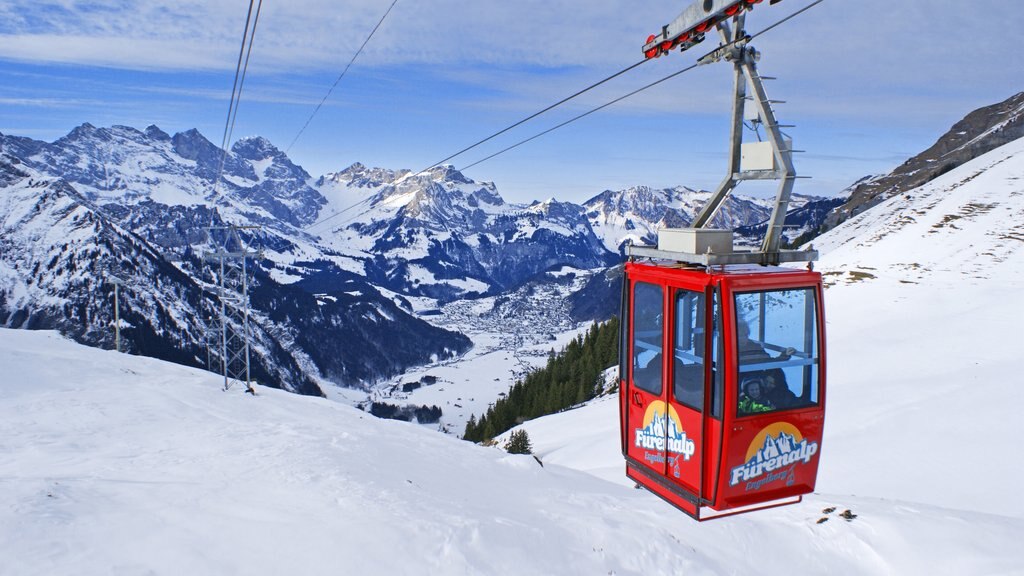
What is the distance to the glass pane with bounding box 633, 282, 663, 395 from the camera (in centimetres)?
924

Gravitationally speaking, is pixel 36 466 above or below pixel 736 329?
below

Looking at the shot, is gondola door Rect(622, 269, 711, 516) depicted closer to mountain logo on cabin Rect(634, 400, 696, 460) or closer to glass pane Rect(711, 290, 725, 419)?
mountain logo on cabin Rect(634, 400, 696, 460)

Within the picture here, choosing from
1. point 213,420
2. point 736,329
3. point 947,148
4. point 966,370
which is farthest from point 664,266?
point 947,148

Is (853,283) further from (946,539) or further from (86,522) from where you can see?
(86,522)

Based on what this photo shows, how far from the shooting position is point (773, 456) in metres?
8.70

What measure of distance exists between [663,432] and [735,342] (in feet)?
7.19

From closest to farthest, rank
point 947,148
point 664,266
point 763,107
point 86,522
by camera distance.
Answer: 1. point 763,107
2. point 664,266
3. point 86,522
4. point 947,148

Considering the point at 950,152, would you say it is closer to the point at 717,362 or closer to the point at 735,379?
the point at 735,379

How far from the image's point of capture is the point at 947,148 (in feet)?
573

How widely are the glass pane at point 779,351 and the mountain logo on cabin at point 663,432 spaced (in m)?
1.08

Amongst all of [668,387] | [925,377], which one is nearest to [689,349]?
[668,387]

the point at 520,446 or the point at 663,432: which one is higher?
the point at 663,432

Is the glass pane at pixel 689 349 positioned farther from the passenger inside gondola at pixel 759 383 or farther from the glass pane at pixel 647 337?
the passenger inside gondola at pixel 759 383

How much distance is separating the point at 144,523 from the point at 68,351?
3635 cm
